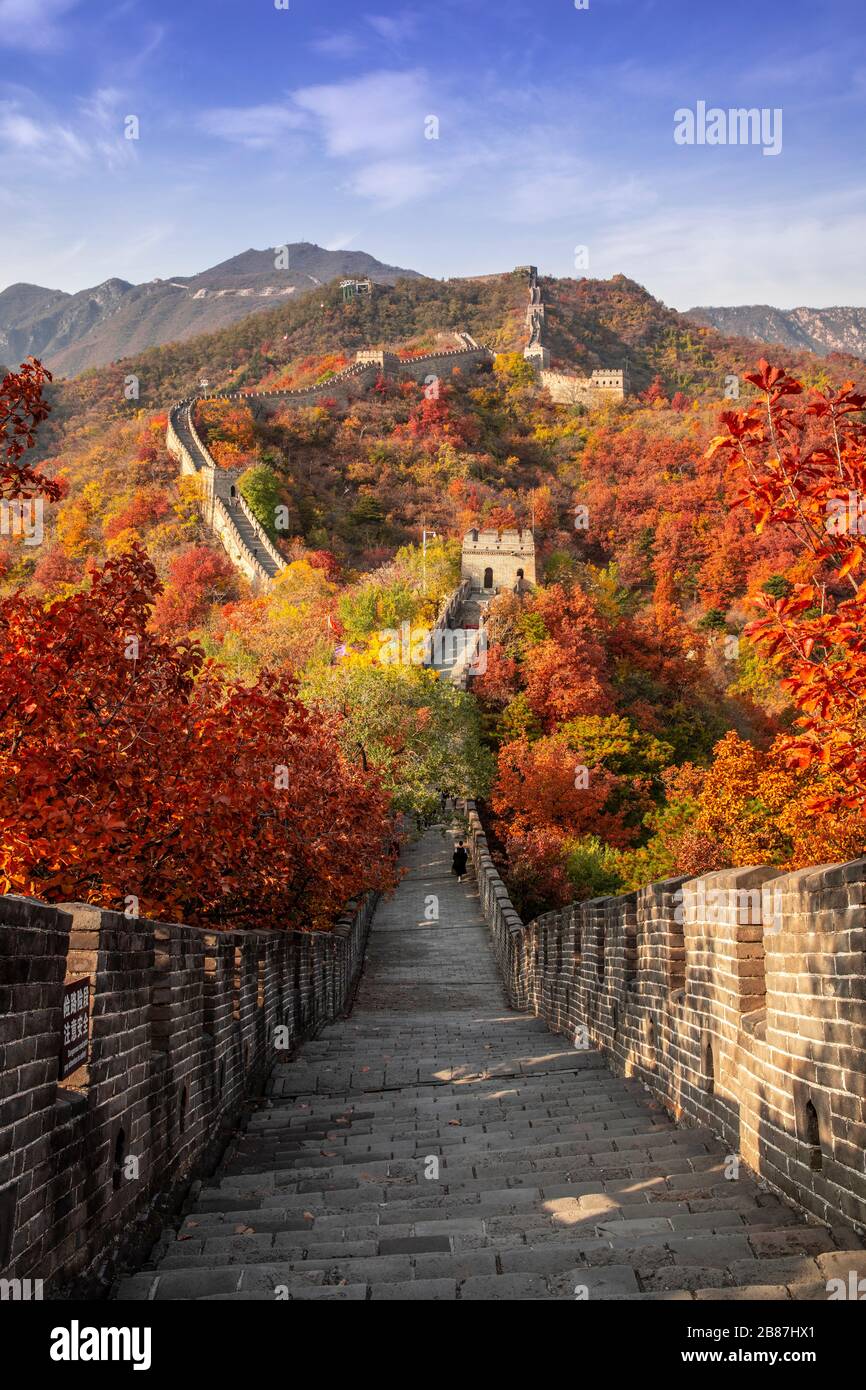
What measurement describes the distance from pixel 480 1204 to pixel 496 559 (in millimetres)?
56990

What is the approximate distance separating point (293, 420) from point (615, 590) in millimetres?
28298

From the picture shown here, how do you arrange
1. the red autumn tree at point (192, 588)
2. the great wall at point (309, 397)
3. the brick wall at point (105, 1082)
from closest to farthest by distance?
the brick wall at point (105, 1082)
the red autumn tree at point (192, 588)
the great wall at point (309, 397)

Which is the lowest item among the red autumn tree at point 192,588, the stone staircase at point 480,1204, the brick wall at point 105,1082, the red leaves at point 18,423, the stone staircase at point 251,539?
the stone staircase at point 480,1204

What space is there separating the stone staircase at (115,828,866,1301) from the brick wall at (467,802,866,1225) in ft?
0.59

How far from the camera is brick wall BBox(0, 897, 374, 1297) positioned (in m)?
3.46

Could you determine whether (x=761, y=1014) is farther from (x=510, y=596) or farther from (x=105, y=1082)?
(x=510, y=596)

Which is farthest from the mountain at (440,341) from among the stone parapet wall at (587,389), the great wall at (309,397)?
the stone parapet wall at (587,389)

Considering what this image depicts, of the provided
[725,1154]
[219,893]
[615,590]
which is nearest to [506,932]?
[219,893]

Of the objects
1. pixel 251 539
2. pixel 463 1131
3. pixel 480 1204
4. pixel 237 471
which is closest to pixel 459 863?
pixel 463 1131

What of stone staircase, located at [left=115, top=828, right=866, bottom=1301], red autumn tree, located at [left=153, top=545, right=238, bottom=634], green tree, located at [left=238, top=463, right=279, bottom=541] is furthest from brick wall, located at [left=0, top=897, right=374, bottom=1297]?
green tree, located at [left=238, top=463, right=279, bottom=541]

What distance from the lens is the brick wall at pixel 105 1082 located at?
346cm

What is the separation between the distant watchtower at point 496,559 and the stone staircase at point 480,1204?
50982 mm

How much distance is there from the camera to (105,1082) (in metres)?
4.46

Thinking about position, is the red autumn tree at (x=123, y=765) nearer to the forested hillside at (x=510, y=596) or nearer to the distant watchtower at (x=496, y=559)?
the forested hillside at (x=510, y=596)
